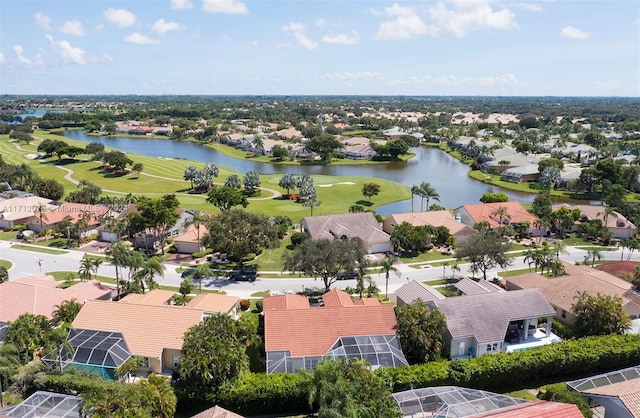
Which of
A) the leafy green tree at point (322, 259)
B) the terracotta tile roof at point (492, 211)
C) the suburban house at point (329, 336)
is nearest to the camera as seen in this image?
the suburban house at point (329, 336)

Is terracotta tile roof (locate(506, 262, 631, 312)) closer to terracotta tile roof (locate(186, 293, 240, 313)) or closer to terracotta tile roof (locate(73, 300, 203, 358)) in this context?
terracotta tile roof (locate(186, 293, 240, 313))

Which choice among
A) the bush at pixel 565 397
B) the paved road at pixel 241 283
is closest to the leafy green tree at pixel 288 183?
the paved road at pixel 241 283

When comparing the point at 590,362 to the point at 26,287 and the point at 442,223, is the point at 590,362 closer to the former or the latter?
the point at 442,223

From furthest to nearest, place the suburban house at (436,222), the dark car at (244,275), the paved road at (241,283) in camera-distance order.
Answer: the suburban house at (436,222) < the dark car at (244,275) < the paved road at (241,283)

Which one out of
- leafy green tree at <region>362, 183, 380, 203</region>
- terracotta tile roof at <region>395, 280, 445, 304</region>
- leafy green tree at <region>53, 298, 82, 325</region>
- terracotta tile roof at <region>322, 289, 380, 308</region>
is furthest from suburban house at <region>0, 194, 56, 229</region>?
terracotta tile roof at <region>395, 280, 445, 304</region>

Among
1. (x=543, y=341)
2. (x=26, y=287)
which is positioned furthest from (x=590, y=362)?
(x=26, y=287)

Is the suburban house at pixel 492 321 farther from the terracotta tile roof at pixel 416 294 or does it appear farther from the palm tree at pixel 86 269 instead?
the palm tree at pixel 86 269

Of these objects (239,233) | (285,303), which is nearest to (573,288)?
(285,303)
